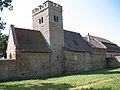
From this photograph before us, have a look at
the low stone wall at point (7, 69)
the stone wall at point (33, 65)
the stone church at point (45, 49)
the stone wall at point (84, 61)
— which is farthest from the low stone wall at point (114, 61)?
the low stone wall at point (7, 69)

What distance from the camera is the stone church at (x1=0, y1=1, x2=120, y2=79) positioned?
1078 inches

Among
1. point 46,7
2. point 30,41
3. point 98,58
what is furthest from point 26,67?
point 98,58

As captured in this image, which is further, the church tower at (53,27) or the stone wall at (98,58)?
the stone wall at (98,58)

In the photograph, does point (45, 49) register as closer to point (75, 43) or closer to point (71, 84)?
point (75, 43)

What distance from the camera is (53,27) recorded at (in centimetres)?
3309

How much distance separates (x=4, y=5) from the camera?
2169cm

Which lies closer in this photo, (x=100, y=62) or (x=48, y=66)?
(x=48, y=66)

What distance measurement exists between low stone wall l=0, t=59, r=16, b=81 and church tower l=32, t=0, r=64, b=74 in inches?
301

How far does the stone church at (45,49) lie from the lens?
27.4 m

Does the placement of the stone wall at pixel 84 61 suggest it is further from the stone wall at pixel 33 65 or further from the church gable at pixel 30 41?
the church gable at pixel 30 41

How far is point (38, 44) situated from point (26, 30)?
3279mm

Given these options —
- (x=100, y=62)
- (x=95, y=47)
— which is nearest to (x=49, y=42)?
(x=95, y=47)

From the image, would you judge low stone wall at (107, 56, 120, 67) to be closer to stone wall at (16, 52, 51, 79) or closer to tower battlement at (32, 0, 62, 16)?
tower battlement at (32, 0, 62, 16)

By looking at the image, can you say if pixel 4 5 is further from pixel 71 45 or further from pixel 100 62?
pixel 100 62
